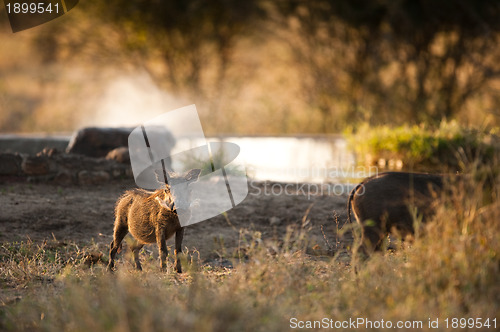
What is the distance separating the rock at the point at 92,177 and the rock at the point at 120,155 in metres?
0.48

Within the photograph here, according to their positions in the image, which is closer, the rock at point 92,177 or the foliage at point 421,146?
the rock at point 92,177

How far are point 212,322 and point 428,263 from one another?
138cm

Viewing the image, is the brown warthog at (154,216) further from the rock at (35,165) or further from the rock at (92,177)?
the rock at (35,165)

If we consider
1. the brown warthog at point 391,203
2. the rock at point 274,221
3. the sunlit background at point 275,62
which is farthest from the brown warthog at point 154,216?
the sunlit background at point 275,62

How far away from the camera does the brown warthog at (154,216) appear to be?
4.92 metres

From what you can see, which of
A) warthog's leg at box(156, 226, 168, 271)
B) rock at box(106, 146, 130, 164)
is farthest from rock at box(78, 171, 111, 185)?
warthog's leg at box(156, 226, 168, 271)

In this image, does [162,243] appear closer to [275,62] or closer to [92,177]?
[92,177]

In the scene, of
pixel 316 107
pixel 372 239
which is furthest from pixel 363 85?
pixel 372 239

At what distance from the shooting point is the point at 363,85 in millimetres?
13648

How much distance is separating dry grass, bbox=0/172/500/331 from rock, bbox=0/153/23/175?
4.21 metres

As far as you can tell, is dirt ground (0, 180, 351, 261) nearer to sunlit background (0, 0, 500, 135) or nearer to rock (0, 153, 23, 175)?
rock (0, 153, 23, 175)

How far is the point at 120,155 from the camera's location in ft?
28.0

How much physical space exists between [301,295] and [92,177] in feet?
15.7

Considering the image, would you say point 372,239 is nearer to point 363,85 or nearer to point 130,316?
point 130,316
